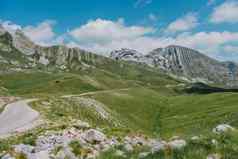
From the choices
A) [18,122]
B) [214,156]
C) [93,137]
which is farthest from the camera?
[18,122]

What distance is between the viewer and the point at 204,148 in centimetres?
1470

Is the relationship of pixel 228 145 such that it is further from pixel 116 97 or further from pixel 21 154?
pixel 116 97

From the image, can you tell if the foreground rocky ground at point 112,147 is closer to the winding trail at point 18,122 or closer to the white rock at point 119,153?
the white rock at point 119,153

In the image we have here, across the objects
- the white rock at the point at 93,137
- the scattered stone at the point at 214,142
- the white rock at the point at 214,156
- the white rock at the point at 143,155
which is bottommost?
the white rock at the point at 93,137

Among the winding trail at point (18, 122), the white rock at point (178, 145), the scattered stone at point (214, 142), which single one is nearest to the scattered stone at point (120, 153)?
the white rock at point (178, 145)

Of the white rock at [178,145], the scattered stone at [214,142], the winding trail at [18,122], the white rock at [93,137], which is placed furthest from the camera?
the winding trail at [18,122]

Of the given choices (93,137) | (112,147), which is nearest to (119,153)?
(112,147)

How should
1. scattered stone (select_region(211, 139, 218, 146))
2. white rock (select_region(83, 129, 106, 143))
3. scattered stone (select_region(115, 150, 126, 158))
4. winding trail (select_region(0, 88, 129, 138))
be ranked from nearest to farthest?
scattered stone (select_region(211, 139, 218, 146))
scattered stone (select_region(115, 150, 126, 158))
white rock (select_region(83, 129, 106, 143))
winding trail (select_region(0, 88, 129, 138))

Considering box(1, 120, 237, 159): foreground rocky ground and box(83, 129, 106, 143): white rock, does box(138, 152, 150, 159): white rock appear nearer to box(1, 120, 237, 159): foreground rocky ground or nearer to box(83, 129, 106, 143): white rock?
box(1, 120, 237, 159): foreground rocky ground

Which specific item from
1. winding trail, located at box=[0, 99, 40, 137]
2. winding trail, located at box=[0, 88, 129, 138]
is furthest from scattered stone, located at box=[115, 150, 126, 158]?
winding trail, located at box=[0, 99, 40, 137]

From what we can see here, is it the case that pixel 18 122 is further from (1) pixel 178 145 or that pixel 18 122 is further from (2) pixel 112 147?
(1) pixel 178 145

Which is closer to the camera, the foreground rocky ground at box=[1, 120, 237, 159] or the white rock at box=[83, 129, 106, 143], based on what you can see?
the foreground rocky ground at box=[1, 120, 237, 159]

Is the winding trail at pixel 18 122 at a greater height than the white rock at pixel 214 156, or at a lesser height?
lesser

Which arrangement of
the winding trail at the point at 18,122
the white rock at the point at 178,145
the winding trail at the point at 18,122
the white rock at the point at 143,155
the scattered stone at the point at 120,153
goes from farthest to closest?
the winding trail at the point at 18,122, the winding trail at the point at 18,122, the scattered stone at the point at 120,153, the white rock at the point at 143,155, the white rock at the point at 178,145
